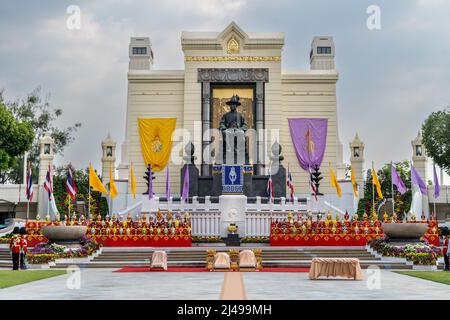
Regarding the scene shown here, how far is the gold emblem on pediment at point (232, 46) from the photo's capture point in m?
55.8

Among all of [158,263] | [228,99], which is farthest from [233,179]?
[158,263]

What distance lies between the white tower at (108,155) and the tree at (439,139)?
30.2 meters

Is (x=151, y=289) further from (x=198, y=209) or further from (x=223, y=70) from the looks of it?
(x=223, y=70)

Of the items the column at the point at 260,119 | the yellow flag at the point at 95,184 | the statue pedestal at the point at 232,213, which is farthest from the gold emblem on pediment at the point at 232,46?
the yellow flag at the point at 95,184

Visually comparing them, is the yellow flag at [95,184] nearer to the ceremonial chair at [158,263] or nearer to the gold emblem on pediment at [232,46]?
the ceremonial chair at [158,263]

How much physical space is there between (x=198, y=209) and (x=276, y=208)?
5050 mm

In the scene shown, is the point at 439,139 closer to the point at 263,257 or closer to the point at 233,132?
the point at 233,132

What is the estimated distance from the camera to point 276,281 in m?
18.0

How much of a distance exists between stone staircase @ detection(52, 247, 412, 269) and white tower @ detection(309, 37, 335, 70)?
118ft

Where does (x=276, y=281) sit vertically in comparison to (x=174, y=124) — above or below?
below

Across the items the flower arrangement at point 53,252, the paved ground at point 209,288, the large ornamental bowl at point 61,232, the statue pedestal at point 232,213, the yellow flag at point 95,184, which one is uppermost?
the yellow flag at point 95,184

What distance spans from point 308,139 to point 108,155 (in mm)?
20197
